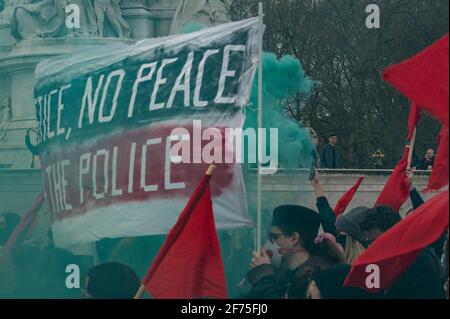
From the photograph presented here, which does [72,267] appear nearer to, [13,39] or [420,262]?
[420,262]

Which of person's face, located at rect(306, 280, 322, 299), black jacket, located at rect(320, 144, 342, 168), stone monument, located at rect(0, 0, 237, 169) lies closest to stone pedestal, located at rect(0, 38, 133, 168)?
stone monument, located at rect(0, 0, 237, 169)

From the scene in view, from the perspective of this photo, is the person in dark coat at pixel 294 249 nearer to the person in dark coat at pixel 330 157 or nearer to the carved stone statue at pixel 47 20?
the person in dark coat at pixel 330 157

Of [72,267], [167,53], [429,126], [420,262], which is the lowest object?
[429,126]

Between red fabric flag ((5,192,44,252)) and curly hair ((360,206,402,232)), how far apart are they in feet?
18.5

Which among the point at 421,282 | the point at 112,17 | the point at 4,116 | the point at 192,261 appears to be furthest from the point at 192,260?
the point at 4,116

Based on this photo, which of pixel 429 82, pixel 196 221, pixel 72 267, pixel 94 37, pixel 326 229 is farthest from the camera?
pixel 94 37

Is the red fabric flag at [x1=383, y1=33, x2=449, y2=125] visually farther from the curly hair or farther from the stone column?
the stone column

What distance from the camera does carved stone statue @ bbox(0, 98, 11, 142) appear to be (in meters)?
32.0

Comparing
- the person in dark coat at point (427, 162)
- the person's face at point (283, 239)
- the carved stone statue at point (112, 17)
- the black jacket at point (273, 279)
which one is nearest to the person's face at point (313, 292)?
the black jacket at point (273, 279)

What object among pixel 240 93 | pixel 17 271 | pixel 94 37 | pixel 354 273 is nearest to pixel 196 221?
pixel 354 273

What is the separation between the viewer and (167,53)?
51.4 feet

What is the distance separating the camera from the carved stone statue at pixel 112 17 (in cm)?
3105

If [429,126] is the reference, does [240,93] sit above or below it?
above
